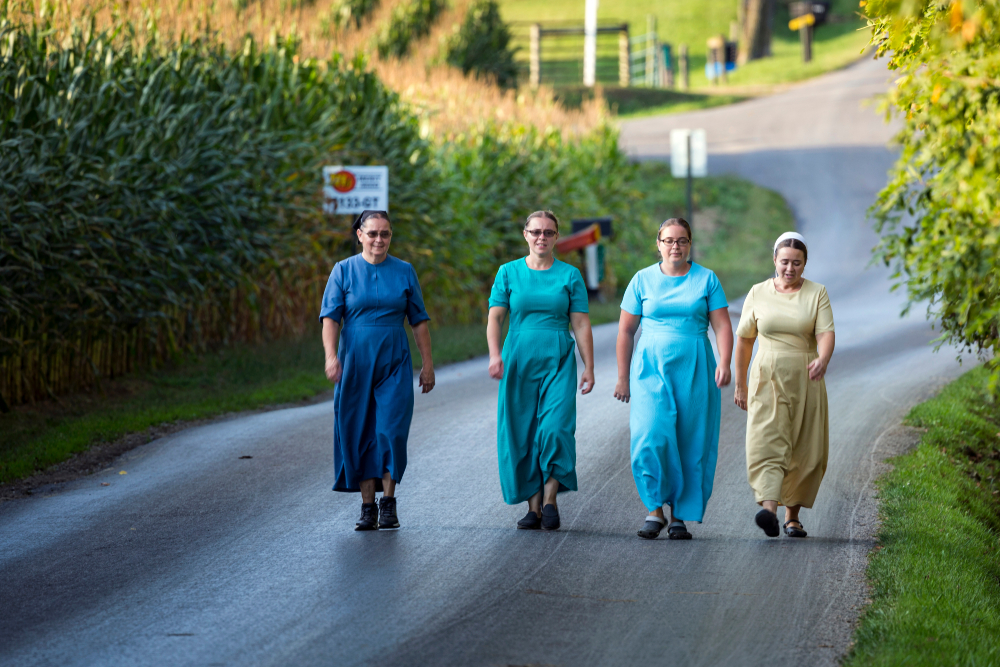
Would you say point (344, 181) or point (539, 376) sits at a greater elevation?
point (344, 181)

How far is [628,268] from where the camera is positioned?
2730 centimetres

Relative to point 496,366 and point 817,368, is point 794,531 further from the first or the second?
point 496,366

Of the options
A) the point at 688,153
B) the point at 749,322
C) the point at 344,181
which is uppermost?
the point at 688,153

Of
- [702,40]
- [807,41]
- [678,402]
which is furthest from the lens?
[702,40]

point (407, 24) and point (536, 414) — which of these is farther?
point (407, 24)

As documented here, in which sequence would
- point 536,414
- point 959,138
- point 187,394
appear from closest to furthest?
point 959,138 → point 536,414 → point 187,394

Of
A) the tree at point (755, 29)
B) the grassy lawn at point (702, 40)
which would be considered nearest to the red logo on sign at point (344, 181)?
the grassy lawn at point (702, 40)

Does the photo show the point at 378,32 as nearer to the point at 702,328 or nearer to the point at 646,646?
the point at 702,328

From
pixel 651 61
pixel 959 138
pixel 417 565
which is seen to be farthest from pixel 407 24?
pixel 959 138

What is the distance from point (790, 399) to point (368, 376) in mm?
2565

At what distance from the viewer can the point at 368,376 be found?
7.60m

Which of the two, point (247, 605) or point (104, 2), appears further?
point (104, 2)

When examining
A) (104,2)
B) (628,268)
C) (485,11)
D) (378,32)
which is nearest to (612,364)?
(104,2)

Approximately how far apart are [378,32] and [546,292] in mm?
27154
